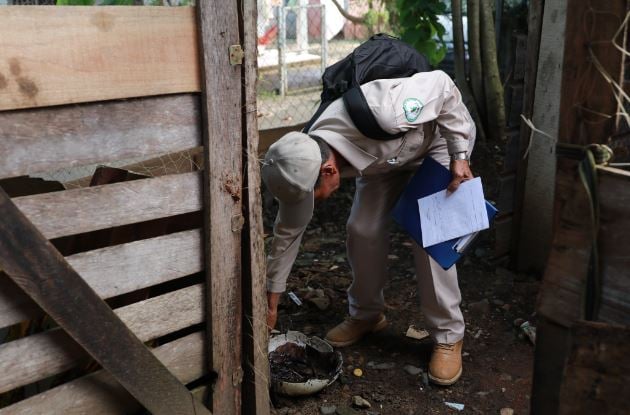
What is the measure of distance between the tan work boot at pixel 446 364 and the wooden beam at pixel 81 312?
1529mm

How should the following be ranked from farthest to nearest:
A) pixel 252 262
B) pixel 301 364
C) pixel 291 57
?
1. pixel 291 57
2. pixel 301 364
3. pixel 252 262

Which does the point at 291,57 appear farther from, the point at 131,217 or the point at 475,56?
the point at 131,217

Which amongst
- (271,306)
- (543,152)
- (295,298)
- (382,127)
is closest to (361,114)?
(382,127)

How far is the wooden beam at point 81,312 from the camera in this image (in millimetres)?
2109

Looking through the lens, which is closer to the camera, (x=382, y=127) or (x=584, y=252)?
(x=584, y=252)

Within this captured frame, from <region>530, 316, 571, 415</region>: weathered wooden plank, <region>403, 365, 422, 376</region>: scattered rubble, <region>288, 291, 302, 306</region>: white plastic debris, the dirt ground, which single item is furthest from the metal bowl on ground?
<region>530, 316, 571, 415</region>: weathered wooden plank

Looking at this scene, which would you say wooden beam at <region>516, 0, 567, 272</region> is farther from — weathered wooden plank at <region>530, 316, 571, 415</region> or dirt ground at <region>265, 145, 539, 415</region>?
weathered wooden plank at <region>530, 316, 571, 415</region>

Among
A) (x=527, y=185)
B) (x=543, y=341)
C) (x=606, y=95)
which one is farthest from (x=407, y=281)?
(x=606, y=95)

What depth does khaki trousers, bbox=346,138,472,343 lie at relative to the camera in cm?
375

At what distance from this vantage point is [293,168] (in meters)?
2.88

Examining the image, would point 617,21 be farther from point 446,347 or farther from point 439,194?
point 446,347

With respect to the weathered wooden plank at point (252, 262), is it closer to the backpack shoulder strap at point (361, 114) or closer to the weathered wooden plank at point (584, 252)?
the backpack shoulder strap at point (361, 114)

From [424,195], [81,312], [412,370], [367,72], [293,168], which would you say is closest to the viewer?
[81,312]

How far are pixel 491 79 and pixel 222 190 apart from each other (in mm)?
4156
